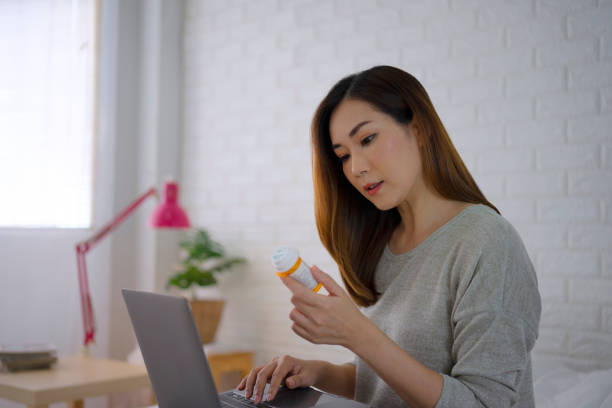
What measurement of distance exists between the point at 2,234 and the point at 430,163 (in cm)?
209

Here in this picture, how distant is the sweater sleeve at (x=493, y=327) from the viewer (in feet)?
3.00

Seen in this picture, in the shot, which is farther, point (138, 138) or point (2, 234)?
point (138, 138)

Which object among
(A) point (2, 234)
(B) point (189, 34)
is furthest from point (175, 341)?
(B) point (189, 34)

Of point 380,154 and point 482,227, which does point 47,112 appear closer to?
point 380,154

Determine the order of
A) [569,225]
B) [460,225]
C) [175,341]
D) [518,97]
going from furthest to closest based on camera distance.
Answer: [518,97]
[569,225]
[460,225]
[175,341]

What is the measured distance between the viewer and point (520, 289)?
3.13ft

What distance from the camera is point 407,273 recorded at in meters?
1.18

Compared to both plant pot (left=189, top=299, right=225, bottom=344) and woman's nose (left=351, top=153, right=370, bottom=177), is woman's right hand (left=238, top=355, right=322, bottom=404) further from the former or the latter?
plant pot (left=189, top=299, right=225, bottom=344)

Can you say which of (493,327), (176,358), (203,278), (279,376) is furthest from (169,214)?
(493,327)

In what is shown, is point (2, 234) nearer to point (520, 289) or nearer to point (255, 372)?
point (255, 372)

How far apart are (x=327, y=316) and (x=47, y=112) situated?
226cm

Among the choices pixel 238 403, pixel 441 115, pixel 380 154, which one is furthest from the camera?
pixel 441 115

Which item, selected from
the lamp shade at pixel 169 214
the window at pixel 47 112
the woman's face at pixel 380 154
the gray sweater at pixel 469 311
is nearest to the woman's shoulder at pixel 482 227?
the gray sweater at pixel 469 311

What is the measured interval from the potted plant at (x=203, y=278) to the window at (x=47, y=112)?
62 cm
